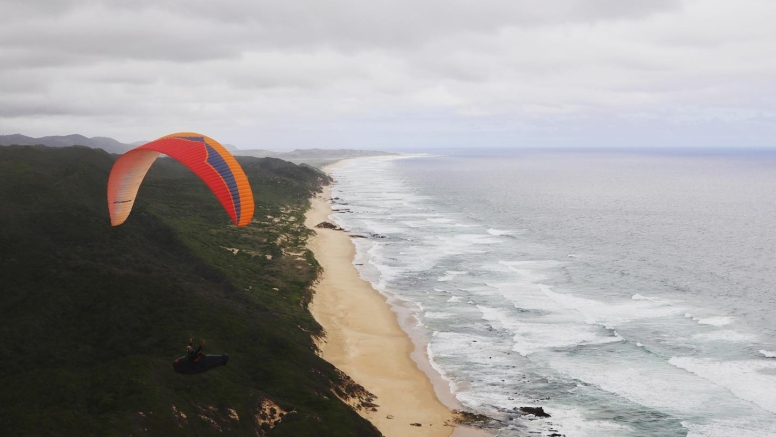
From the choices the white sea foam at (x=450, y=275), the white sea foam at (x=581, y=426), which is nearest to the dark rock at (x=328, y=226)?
the white sea foam at (x=450, y=275)

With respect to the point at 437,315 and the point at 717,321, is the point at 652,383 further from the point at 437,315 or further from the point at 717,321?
the point at 437,315

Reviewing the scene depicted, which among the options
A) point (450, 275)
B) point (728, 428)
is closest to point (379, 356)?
point (728, 428)

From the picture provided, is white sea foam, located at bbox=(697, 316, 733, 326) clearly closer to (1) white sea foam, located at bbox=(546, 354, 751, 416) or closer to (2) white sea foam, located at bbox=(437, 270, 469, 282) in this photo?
(1) white sea foam, located at bbox=(546, 354, 751, 416)

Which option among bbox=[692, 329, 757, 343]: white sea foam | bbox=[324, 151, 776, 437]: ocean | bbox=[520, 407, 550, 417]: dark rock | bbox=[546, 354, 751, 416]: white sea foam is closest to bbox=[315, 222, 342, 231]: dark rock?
bbox=[324, 151, 776, 437]: ocean

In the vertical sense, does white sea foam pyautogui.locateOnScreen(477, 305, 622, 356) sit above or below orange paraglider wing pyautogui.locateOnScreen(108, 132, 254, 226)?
below

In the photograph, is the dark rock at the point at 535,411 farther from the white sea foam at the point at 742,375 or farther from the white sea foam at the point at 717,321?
the white sea foam at the point at 717,321

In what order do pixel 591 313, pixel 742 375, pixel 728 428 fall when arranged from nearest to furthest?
pixel 728 428, pixel 742 375, pixel 591 313
